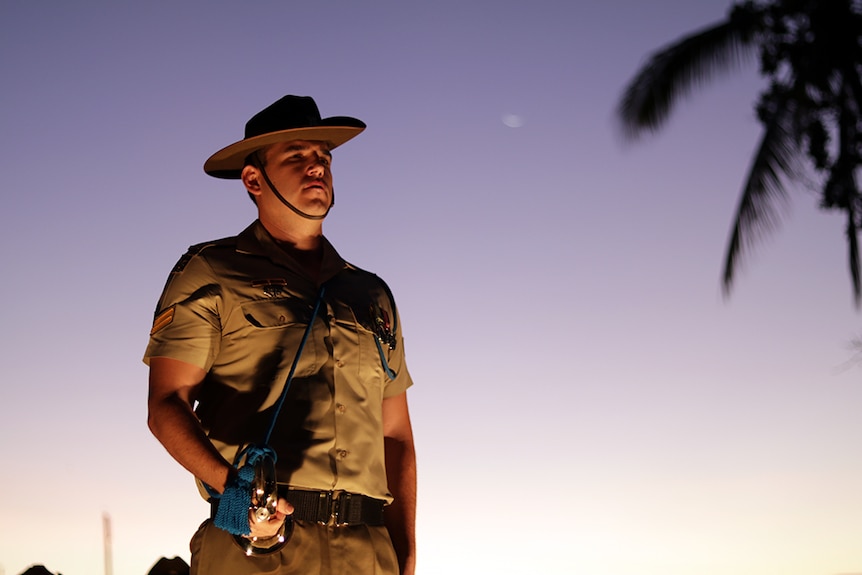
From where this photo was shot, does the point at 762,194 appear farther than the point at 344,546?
Yes

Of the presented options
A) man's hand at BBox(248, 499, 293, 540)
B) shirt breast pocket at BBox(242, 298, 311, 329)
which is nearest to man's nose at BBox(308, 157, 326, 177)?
shirt breast pocket at BBox(242, 298, 311, 329)

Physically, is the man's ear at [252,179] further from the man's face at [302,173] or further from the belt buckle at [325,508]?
the belt buckle at [325,508]

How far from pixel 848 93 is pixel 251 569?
10.5 meters

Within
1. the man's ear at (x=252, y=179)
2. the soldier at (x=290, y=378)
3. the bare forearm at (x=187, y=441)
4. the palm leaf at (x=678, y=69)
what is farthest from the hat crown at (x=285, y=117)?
the palm leaf at (x=678, y=69)

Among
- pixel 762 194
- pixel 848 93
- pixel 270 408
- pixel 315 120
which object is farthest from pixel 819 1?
pixel 270 408

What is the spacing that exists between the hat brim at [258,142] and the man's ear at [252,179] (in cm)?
8

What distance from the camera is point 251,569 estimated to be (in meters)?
3.08

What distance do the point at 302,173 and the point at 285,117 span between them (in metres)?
0.23

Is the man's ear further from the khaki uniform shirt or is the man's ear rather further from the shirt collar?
the khaki uniform shirt

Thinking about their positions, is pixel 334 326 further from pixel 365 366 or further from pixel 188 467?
pixel 188 467

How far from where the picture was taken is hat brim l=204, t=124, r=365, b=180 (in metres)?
3.72

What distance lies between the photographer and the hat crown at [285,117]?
3.73m

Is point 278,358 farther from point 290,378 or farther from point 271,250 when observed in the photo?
point 271,250

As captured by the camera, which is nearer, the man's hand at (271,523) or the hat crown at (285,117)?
the man's hand at (271,523)
